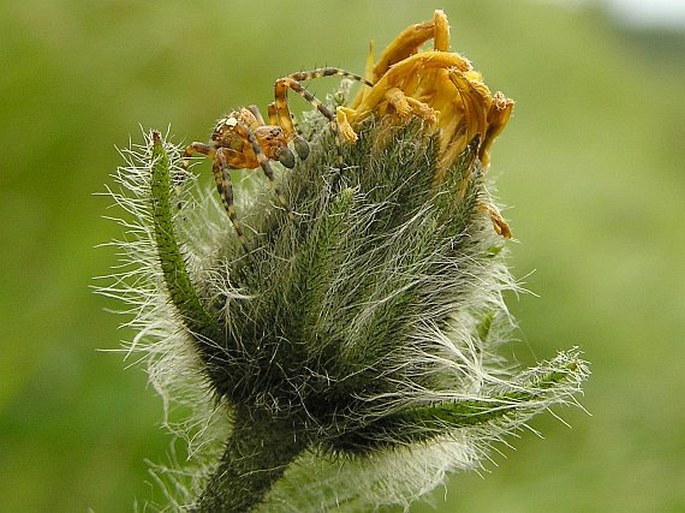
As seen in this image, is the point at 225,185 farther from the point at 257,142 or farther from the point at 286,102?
the point at 286,102

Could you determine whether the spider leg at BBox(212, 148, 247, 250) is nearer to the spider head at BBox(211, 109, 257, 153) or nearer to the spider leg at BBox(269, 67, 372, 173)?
the spider head at BBox(211, 109, 257, 153)

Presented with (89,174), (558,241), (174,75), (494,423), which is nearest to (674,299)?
(558,241)

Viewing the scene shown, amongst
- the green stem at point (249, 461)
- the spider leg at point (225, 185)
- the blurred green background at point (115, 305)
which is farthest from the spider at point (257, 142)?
the blurred green background at point (115, 305)

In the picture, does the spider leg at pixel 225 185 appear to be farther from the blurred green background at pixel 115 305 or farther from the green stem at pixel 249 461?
the blurred green background at pixel 115 305

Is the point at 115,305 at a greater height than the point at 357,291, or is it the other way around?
the point at 357,291

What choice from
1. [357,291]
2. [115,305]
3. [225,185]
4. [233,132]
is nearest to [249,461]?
[357,291]

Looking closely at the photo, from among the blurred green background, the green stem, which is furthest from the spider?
the blurred green background

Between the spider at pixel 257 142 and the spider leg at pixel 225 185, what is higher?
the spider at pixel 257 142

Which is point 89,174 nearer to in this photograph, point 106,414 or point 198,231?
point 106,414
